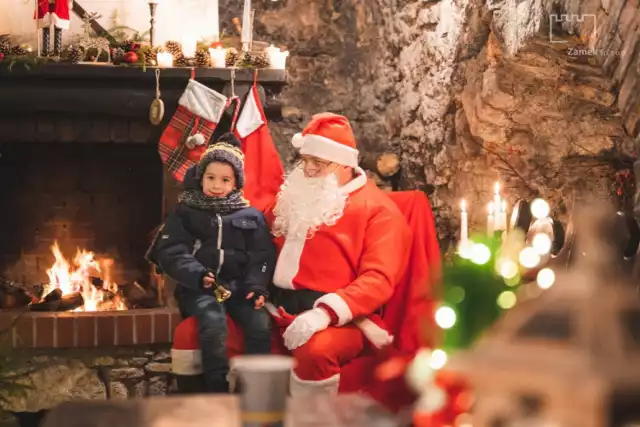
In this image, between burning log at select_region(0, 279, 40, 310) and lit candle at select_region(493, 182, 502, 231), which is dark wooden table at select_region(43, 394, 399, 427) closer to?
lit candle at select_region(493, 182, 502, 231)

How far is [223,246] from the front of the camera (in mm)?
3129

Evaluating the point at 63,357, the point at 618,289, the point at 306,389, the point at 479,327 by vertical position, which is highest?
the point at 618,289

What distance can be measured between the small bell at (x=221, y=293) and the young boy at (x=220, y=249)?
14 mm

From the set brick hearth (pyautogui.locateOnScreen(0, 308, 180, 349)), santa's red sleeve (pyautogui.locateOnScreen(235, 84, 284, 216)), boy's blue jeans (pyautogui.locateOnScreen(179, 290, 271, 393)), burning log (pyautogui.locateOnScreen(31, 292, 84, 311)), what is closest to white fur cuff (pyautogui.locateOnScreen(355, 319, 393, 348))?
boy's blue jeans (pyautogui.locateOnScreen(179, 290, 271, 393))

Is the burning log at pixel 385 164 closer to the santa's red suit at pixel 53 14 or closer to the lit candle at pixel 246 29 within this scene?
the lit candle at pixel 246 29

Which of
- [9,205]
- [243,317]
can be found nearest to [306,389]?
[243,317]

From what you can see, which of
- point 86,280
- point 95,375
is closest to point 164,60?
point 86,280

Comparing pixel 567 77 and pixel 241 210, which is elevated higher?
pixel 567 77

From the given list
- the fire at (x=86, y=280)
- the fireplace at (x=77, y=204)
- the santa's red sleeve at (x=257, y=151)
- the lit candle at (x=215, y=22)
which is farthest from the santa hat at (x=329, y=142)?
the fire at (x=86, y=280)

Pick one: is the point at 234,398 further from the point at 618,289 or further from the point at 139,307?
the point at 139,307

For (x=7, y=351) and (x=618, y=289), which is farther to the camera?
(x=7, y=351)

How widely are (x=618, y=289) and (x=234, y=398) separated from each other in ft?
2.96

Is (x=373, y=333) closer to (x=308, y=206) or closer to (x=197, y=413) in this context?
(x=308, y=206)

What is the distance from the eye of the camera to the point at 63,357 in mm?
3658
